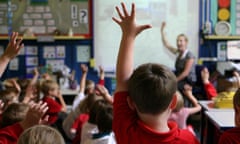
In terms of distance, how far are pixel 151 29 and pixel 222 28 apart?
97 centimetres

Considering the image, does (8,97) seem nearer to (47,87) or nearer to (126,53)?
(47,87)

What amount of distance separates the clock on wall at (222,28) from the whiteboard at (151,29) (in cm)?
27

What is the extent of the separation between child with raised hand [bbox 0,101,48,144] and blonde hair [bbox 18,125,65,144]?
0.37 ft

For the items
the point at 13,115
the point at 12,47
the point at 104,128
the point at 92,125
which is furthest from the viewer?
the point at 92,125

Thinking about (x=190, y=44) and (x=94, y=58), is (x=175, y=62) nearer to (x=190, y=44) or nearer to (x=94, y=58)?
(x=190, y=44)

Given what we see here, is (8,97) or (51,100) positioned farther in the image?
(51,100)

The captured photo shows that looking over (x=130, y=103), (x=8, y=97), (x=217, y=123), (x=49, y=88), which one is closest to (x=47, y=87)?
(x=49, y=88)

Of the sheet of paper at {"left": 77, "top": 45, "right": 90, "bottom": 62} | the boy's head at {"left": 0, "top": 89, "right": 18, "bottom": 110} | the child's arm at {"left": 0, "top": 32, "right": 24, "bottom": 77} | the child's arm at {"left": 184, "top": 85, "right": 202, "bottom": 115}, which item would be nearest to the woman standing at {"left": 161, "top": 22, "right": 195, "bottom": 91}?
the sheet of paper at {"left": 77, "top": 45, "right": 90, "bottom": 62}

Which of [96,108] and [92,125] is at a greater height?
[96,108]

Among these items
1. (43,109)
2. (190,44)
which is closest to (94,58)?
(190,44)

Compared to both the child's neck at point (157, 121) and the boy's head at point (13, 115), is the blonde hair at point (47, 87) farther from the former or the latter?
the child's neck at point (157, 121)

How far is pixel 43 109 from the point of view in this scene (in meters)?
1.36

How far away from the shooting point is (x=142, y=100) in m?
1.14

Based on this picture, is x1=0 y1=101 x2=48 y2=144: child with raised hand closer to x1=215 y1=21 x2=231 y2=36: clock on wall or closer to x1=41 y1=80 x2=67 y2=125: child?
x1=41 y1=80 x2=67 y2=125: child
